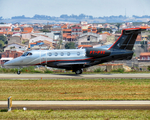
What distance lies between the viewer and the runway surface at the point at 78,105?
21203mm

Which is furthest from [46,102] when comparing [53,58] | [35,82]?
[53,58]

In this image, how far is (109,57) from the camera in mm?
43094

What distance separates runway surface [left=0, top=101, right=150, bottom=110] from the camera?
2120 cm

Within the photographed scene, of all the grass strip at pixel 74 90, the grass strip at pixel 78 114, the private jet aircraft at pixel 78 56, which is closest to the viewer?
the grass strip at pixel 78 114

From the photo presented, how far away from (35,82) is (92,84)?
6.73 metres

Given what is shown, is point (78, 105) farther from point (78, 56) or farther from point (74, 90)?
point (78, 56)

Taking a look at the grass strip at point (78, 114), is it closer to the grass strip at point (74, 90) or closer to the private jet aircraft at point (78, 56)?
the grass strip at point (74, 90)

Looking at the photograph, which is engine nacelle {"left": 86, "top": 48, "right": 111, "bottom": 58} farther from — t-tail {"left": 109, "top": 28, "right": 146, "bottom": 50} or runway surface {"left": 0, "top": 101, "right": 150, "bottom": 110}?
runway surface {"left": 0, "top": 101, "right": 150, "bottom": 110}

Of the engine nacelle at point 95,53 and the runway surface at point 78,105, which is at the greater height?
the engine nacelle at point 95,53

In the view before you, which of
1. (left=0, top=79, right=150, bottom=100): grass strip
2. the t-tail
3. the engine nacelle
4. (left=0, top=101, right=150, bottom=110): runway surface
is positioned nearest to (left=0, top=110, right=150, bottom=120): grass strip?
(left=0, top=101, right=150, bottom=110): runway surface

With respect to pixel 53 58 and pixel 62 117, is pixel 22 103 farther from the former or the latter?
pixel 53 58

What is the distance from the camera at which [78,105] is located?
21.8 meters

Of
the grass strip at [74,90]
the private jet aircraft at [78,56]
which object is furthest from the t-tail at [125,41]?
the grass strip at [74,90]

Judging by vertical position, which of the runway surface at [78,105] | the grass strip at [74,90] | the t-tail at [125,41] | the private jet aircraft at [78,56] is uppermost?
the t-tail at [125,41]
